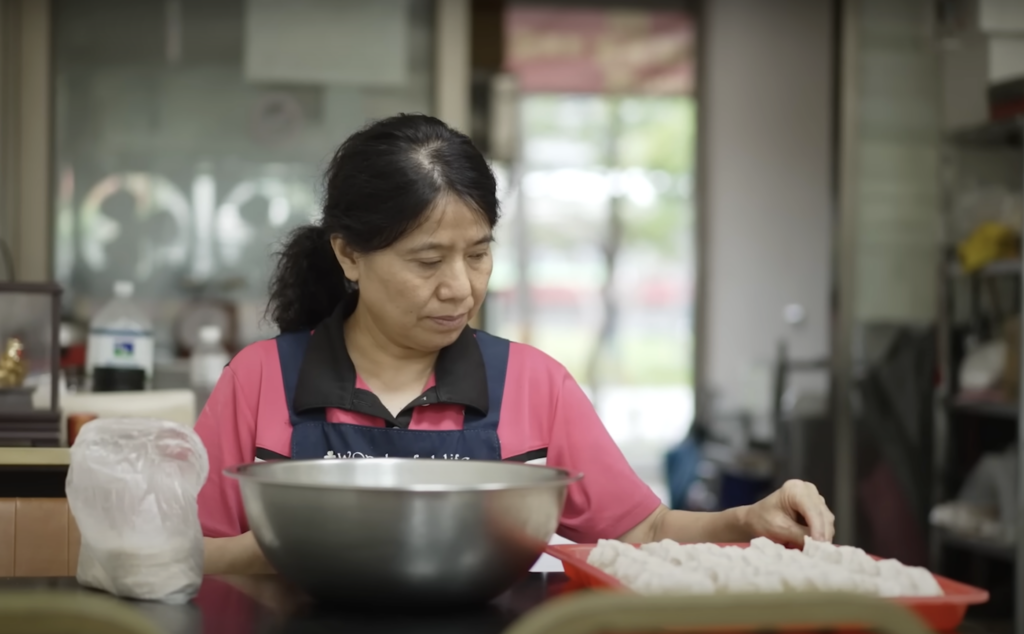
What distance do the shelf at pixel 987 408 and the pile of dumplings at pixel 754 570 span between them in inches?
109

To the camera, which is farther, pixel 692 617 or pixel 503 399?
pixel 503 399

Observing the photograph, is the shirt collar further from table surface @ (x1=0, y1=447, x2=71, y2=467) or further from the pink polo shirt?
table surface @ (x1=0, y1=447, x2=71, y2=467)

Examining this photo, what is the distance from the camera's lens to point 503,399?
153 cm

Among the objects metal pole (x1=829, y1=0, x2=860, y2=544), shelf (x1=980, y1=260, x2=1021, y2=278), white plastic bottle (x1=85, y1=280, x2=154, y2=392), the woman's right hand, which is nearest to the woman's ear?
the woman's right hand

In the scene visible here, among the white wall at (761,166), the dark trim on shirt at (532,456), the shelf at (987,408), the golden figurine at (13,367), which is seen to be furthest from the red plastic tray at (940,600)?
the white wall at (761,166)

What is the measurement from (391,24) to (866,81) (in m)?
1.75

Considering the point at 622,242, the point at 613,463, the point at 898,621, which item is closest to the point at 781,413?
the point at 622,242

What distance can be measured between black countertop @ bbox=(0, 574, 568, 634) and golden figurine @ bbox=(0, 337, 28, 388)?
38.9 inches

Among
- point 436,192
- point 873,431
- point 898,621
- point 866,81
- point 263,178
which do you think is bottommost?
point 873,431

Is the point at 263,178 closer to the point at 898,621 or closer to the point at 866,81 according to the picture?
the point at 866,81

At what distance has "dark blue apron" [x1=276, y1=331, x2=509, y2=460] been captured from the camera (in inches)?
56.3

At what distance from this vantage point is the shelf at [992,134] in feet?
12.0

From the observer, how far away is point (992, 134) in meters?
3.86

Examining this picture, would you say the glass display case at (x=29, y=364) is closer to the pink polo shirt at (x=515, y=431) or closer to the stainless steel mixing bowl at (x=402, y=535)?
the pink polo shirt at (x=515, y=431)
